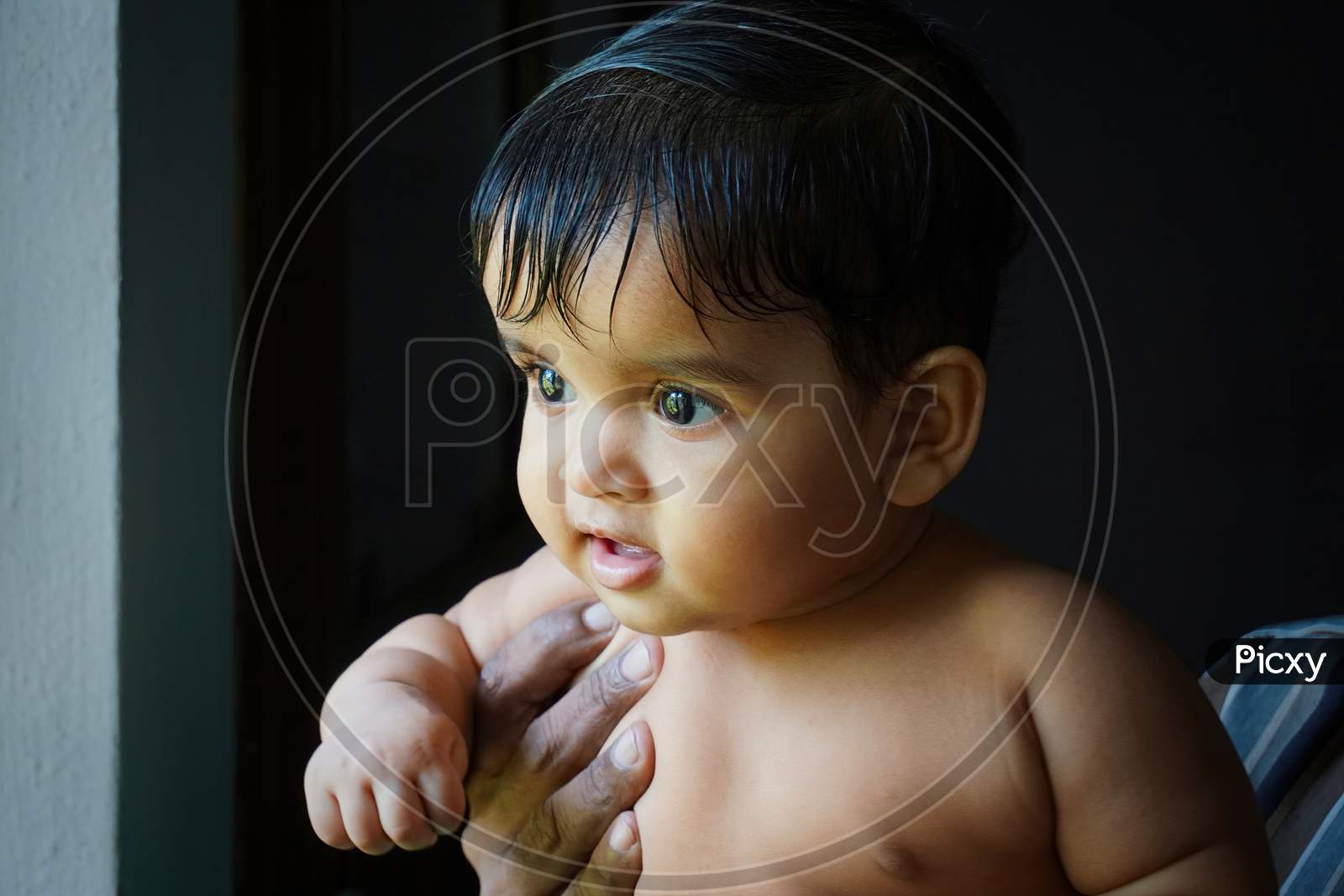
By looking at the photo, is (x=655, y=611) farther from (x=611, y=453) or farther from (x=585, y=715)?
(x=585, y=715)

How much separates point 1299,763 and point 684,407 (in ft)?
1.29

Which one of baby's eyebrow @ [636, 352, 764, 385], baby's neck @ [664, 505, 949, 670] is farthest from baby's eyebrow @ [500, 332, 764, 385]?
baby's neck @ [664, 505, 949, 670]

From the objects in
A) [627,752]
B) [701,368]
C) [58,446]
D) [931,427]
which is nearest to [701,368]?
[701,368]

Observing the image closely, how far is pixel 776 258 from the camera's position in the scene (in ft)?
1.12

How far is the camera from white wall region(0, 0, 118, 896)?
0.50 meters

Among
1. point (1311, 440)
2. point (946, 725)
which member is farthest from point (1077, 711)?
point (1311, 440)

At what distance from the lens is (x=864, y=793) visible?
389 mm

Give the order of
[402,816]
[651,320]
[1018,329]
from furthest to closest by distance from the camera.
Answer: [1018,329], [402,816], [651,320]

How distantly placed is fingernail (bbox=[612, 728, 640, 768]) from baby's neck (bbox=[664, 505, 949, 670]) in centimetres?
7

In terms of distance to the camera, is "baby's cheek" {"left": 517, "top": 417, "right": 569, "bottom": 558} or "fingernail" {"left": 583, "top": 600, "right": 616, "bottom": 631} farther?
"fingernail" {"left": 583, "top": 600, "right": 616, "bottom": 631}

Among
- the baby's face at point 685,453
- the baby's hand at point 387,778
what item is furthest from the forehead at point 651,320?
the baby's hand at point 387,778

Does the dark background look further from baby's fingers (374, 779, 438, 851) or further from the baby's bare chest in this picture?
the baby's bare chest

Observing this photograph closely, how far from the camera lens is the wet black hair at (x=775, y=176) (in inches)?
13.3

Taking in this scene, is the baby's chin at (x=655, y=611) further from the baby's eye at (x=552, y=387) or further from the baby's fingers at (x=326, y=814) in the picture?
the baby's fingers at (x=326, y=814)
